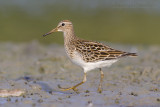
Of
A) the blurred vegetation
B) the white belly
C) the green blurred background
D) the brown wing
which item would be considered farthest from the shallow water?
the green blurred background

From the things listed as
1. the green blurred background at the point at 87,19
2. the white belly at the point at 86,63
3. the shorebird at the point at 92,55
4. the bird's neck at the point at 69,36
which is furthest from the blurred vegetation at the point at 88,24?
the white belly at the point at 86,63

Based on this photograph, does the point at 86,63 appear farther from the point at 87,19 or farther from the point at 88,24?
the point at 87,19

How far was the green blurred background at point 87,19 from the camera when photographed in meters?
21.6

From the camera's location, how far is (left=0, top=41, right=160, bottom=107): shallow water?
906cm

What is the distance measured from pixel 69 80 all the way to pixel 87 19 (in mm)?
12403

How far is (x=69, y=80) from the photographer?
11734 millimetres

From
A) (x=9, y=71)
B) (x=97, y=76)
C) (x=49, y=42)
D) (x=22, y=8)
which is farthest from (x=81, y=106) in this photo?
Result: (x=22, y=8)

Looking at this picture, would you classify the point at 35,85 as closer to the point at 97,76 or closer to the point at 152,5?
the point at 97,76

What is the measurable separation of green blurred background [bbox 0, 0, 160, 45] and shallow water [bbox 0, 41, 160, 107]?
4.63m

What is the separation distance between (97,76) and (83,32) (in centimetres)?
1001

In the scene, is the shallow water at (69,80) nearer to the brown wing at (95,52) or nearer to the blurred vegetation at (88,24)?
the brown wing at (95,52)

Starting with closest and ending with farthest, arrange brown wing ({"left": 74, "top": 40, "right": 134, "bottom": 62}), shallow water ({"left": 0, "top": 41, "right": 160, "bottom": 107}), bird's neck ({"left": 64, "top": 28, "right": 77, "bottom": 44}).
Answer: shallow water ({"left": 0, "top": 41, "right": 160, "bottom": 107}) < brown wing ({"left": 74, "top": 40, "right": 134, "bottom": 62}) < bird's neck ({"left": 64, "top": 28, "right": 77, "bottom": 44})

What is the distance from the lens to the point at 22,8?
2462cm

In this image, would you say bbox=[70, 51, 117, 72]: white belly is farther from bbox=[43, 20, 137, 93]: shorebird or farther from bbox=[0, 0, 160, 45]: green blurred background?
bbox=[0, 0, 160, 45]: green blurred background
